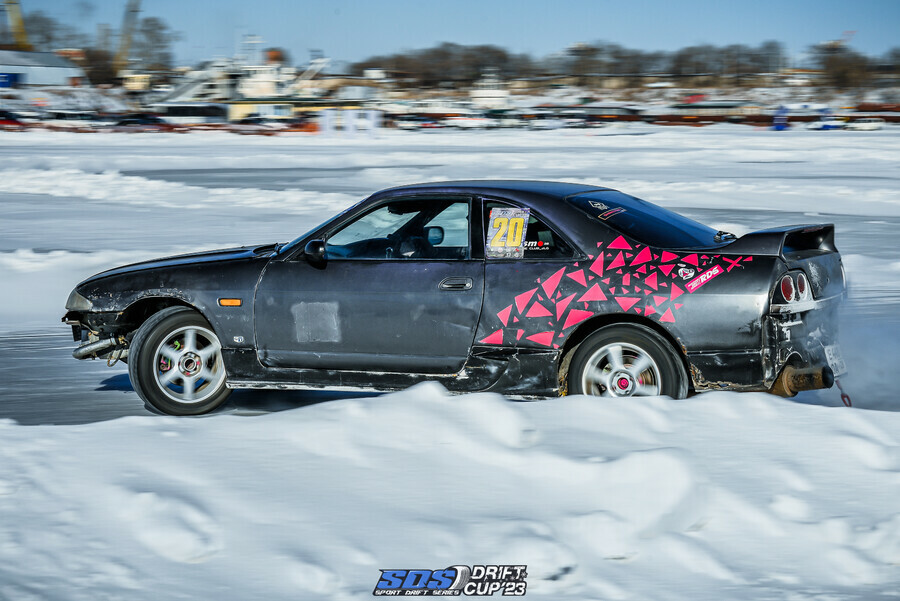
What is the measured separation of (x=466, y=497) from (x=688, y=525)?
86 centimetres

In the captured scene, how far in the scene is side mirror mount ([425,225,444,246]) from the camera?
5.82 m

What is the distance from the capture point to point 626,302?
209 inches

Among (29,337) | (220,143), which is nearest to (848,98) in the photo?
(220,143)

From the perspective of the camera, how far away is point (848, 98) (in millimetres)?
117688

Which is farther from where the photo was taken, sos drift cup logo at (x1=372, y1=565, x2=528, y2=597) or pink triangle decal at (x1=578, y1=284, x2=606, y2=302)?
pink triangle decal at (x1=578, y1=284, x2=606, y2=302)

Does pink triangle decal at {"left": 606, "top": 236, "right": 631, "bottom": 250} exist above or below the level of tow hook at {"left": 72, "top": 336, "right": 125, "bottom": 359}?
above

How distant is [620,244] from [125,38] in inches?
6541

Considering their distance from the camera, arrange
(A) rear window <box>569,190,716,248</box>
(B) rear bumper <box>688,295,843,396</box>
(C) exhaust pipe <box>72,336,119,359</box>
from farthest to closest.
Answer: (C) exhaust pipe <box>72,336,119,359</box> < (A) rear window <box>569,190,716,248</box> < (B) rear bumper <box>688,295,843,396</box>

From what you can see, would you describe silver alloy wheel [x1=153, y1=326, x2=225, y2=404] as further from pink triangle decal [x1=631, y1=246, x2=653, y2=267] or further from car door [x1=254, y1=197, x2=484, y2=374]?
pink triangle decal [x1=631, y1=246, x2=653, y2=267]

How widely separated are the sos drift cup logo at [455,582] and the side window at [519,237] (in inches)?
90.3

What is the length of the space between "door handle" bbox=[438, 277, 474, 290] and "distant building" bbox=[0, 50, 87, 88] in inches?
4682

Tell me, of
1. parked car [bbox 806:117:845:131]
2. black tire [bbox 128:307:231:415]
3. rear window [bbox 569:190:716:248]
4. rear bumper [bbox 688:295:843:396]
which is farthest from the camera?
parked car [bbox 806:117:845:131]

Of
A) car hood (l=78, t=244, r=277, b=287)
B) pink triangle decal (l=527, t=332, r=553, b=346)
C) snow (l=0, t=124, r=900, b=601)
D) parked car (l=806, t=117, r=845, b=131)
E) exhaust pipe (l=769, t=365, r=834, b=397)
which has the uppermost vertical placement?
parked car (l=806, t=117, r=845, b=131)

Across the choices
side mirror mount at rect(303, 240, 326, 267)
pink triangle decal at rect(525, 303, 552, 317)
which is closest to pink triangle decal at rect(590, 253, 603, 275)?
pink triangle decal at rect(525, 303, 552, 317)
